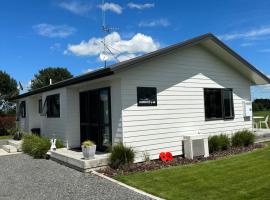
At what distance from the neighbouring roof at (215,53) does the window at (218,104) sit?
47.5 inches

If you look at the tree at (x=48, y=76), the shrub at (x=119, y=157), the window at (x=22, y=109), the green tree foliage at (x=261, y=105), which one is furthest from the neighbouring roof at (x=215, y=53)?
the tree at (x=48, y=76)

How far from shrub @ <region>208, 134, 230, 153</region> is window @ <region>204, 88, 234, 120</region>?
2.81ft

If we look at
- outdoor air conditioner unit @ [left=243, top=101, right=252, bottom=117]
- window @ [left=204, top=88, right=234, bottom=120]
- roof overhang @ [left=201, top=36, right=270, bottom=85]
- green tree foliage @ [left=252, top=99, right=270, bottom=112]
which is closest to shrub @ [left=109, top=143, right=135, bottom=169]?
window @ [left=204, top=88, right=234, bottom=120]

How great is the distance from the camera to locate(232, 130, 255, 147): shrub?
11.9 metres

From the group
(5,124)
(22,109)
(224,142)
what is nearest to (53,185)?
(224,142)

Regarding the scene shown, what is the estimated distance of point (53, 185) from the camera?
7113 mm

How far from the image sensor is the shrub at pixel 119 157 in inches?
330

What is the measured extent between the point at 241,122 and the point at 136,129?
5.88m

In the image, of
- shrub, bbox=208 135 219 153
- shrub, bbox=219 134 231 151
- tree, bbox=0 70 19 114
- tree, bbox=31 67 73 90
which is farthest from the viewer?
tree, bbox=31 67 73 90

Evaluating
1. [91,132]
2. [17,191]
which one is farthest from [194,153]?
[17,191]

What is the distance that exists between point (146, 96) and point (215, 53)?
13.2 ft

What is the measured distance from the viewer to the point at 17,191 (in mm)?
6750

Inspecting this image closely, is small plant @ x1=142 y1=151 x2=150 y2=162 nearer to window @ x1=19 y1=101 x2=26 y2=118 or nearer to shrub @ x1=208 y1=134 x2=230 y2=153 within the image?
shrub @ x1=208 y1=134 x2=230 y2=153

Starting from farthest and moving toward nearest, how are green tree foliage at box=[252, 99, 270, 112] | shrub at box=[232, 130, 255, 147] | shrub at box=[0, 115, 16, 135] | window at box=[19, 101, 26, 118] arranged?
green tree foliage at box=[252, 99, 270, 112], shrub at box=[0, 115, 16, 135], window at box=[19, 101, 26, 118], shrub at box=[232, 130, 255, 147]
